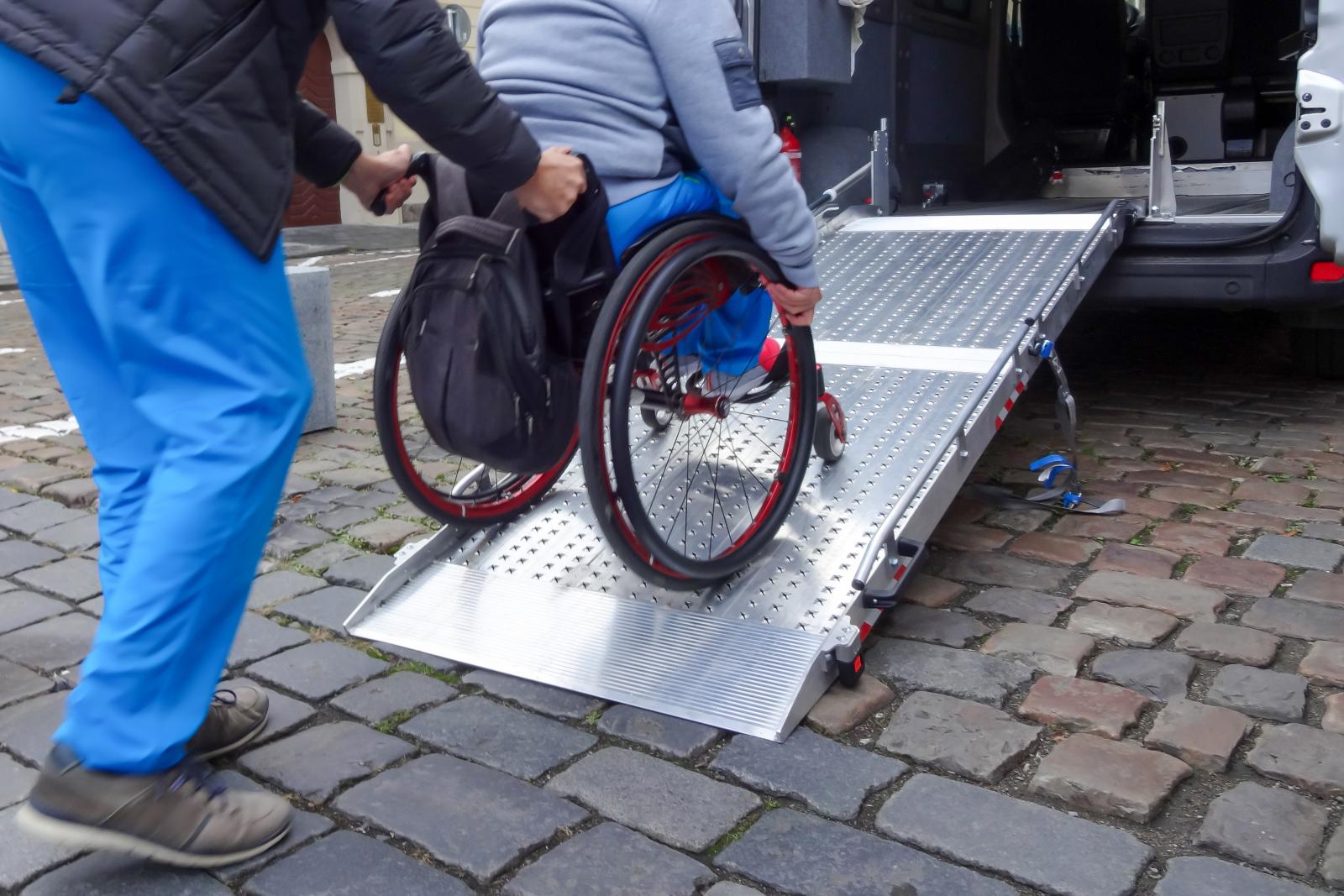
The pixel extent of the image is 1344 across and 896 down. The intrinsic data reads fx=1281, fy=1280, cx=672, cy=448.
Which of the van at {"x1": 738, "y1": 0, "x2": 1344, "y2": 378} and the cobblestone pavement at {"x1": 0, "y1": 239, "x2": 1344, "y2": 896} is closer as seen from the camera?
the cobblestone pavement at {"x1": 0, "y1": 239, "x2": 1344, "y2": 896}

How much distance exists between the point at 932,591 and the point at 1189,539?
83 centimetres

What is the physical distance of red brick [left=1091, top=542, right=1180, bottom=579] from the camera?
321cm

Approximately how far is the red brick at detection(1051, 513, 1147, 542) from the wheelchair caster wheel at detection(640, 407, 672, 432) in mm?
1129

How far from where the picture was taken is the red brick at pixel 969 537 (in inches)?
135

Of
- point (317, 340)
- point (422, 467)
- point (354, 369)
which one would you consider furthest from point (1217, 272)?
point (354, 369)

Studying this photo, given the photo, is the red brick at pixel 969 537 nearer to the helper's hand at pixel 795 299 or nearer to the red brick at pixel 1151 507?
the red brick at pixel 1151 507

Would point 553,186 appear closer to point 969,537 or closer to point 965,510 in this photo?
point 969,537

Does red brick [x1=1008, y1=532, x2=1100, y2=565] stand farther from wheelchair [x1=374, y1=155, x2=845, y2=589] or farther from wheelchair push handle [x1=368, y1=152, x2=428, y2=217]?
wheelchair push handle [x1=368, y1=152, x2=428, y2=217]

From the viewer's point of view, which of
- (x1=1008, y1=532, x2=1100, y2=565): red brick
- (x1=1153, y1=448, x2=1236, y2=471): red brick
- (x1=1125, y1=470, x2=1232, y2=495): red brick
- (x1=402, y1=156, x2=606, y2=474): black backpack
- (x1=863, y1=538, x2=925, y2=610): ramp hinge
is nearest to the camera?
(x1=402, y1=156, x2=606, y2=474): black backpack

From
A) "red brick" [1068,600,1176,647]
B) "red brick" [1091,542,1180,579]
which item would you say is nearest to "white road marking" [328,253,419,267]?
"red brick" [1091,542,1180,579]

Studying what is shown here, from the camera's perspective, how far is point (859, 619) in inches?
104

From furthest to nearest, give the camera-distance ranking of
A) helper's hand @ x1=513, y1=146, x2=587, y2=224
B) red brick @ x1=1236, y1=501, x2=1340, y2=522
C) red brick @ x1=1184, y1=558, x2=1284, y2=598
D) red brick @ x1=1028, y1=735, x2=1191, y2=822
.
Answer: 1. red brick @ x1=1236, y1=501, x2=1340, y2=522
2. red brick @ x1=1184, y1=558, x2=1284, y2=598
3. helper's hand @ x1=513, y1=146, x2=587, y2=224
4. red brick @ x1=1028, y1=735, x2=1191, y2=822

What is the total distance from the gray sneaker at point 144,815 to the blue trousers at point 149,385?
0.10 feet

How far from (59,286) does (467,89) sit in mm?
701
